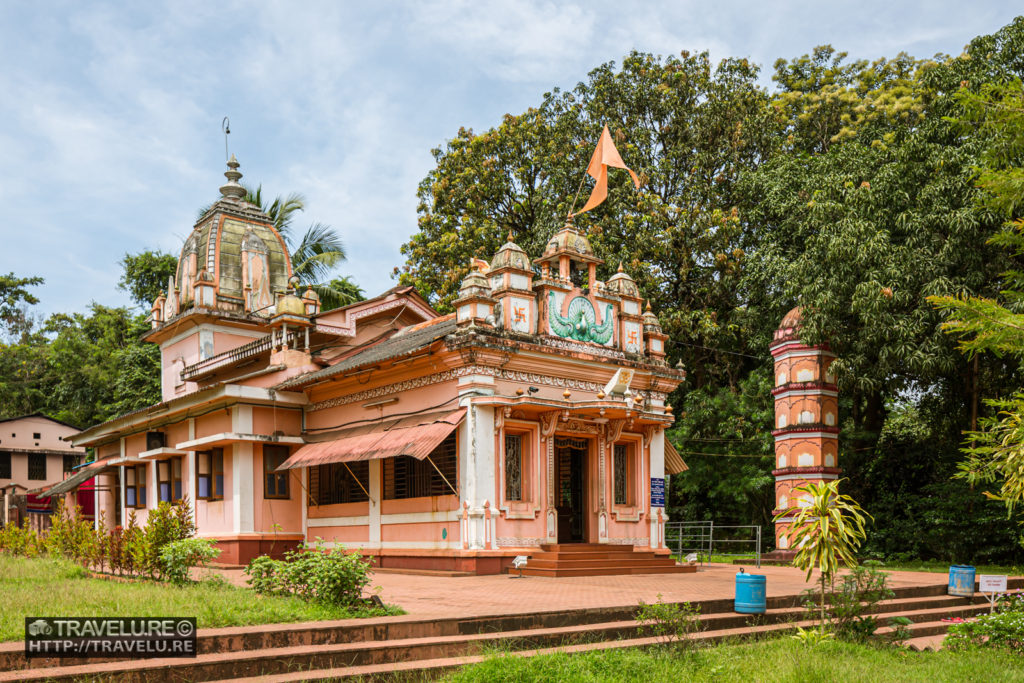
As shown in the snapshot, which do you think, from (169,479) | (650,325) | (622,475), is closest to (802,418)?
(650,325)

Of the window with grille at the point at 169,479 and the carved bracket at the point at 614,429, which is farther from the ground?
the carved bracket at the point at 614,429

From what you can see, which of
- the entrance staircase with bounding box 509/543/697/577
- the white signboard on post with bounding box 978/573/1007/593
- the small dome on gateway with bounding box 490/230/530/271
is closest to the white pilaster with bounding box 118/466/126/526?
the small dome on gateway with bounding box 490/230/530/271

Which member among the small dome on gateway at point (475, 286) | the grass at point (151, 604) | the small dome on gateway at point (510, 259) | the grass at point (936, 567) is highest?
the small dome on gateway at point (510, 259)

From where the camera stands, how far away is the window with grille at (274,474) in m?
19.5

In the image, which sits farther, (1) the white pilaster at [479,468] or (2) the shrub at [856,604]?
(1) the white pilaster at [479,468]

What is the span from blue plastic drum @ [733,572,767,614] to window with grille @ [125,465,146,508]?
17.5m

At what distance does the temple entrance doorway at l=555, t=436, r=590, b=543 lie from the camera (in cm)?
1817

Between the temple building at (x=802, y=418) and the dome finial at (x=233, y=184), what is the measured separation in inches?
697

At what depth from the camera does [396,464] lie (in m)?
17.9

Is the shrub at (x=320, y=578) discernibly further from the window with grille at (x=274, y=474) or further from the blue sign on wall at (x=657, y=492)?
the blue sign on wall at (x=657, y=492)

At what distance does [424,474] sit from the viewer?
1714cm

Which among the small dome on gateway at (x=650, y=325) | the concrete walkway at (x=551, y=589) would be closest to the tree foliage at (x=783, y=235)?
the small dome on gateway at (x=650, y=325)

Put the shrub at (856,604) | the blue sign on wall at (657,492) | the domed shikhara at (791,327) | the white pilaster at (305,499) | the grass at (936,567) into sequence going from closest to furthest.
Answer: the shrub at (856,604) < the grass at (936,567) < the blue sign on wall at (657,492) < the white pilaster at (305,499) < the domed shikhara at (791,327)

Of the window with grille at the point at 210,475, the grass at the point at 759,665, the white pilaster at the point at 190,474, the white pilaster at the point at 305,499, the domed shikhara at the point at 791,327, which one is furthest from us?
the domed shikhara at the point at 791,327
